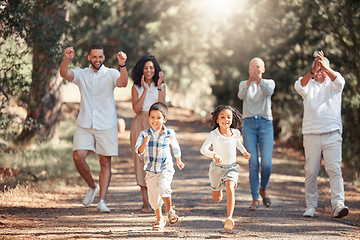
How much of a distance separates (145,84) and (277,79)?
35.6 feet

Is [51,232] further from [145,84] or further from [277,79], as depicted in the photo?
[277,79]

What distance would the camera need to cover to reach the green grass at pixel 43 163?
32.0ft

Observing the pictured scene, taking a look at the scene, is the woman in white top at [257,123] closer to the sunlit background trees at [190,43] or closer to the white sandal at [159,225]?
the white sandal at [159,225]

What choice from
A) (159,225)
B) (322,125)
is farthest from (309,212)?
(159,225)

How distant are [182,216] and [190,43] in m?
23.6

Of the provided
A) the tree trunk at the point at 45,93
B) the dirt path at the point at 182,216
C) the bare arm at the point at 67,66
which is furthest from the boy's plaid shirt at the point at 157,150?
the tree trunk at the point at 45,93

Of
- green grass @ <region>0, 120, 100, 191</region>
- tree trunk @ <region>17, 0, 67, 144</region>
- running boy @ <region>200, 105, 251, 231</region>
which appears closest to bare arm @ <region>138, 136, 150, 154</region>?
running boy @ <region>200, 105, 251, 231</region>

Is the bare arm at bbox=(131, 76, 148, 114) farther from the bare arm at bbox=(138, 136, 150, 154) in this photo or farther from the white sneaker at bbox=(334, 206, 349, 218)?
the white sneaker at bbox=(334, 206, 349, 218)

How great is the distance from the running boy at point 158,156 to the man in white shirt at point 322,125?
7.44 feet

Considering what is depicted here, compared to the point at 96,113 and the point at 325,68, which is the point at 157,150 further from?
the point at 325,68

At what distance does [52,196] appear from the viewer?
28.4ft

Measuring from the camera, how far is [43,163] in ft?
37.2

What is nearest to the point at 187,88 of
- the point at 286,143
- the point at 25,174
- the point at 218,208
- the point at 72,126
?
the point at 286,143

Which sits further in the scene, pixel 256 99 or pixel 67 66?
pixel 256 99
